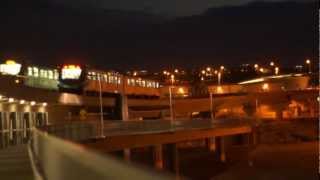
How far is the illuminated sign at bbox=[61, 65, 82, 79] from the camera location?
97.7 m

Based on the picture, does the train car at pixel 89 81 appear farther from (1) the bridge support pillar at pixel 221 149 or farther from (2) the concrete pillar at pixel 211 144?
(1) the bridge support pillar at pixel 221 149

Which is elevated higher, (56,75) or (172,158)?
(56,75)

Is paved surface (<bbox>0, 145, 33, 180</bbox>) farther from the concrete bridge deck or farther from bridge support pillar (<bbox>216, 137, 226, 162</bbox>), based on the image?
bridge support pillar (<bbox>216, 137, 226, 162</bbox>)

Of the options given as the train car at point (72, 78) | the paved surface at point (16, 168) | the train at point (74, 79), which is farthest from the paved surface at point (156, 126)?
the paved surface at point (16, 168)

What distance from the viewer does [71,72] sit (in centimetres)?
9862

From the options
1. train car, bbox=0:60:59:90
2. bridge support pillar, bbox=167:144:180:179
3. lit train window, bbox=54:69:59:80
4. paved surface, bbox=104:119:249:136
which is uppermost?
lit train window, bbox=54:69:59:80

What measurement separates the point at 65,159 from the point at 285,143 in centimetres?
9784

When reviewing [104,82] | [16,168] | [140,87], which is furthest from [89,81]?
[16,168]

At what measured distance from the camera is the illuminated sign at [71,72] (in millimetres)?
97688

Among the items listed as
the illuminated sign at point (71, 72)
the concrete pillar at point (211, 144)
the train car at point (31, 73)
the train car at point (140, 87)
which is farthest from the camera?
the train car at point (140, 87)

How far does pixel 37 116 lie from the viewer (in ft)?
229

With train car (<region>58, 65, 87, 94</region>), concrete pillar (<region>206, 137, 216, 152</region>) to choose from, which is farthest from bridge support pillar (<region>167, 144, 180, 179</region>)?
train car (<region>58, 65, 87, 94</region>)

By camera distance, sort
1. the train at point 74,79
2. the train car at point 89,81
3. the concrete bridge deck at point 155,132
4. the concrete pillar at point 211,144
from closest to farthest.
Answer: the concrete bridge deck at point 155,132 → the train at point 74,79 → the concrete pillar at point 211,144 → the train car at point 89,81

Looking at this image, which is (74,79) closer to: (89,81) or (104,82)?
(89,81)
